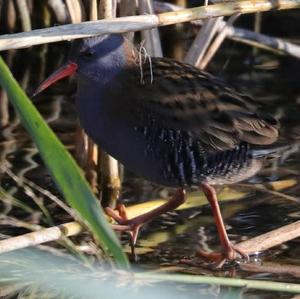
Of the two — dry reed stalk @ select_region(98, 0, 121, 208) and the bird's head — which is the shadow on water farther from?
the bird's head

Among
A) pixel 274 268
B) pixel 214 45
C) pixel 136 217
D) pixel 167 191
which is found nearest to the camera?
pixel 274 268

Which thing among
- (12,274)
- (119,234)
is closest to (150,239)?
(119,234)

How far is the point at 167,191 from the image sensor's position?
404 cm

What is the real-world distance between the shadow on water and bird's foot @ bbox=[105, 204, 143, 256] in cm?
4

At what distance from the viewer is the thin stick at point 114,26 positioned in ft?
8.80

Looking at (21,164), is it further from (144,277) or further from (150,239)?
(144,277)

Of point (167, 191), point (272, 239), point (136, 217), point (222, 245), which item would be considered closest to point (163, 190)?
point (167, 191)

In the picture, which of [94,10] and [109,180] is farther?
[109,180]

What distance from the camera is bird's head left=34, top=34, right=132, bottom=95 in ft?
11.2

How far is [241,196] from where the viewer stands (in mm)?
3904

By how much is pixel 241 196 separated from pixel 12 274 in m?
1.39

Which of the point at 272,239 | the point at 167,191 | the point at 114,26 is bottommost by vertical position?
the point at 167,191

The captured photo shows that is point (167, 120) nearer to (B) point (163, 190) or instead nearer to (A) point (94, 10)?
(A) point (94, 10)

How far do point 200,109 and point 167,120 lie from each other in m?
0.12
